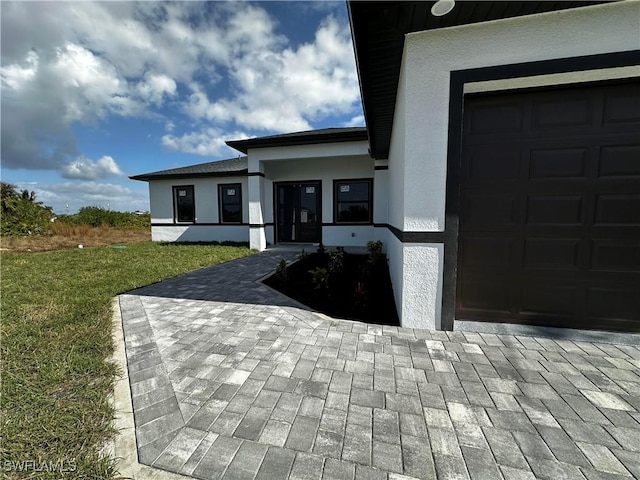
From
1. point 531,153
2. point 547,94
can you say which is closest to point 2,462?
point 531,153

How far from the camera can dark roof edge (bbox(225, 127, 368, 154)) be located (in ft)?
26.2

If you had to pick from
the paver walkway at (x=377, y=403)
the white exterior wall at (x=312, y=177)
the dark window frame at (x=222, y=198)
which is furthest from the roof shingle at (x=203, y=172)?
the paver walkway at (x=377, y=403)

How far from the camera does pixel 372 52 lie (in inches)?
120

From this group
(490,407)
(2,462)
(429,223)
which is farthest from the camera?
(429,223)

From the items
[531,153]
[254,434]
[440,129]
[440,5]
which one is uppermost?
[440,5]

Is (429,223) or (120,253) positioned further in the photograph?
(120,253)

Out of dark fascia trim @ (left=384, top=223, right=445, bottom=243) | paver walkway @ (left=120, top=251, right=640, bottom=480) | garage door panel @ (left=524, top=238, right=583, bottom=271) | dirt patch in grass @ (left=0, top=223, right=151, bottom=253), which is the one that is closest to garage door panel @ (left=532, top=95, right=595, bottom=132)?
garage door panel @ (left=524, top=238, right=583, bottom=271)

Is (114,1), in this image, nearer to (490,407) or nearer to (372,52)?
(372,52)

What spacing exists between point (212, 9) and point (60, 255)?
861 centimetres

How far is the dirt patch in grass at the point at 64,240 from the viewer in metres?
10.0

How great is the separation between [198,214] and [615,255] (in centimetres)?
1245

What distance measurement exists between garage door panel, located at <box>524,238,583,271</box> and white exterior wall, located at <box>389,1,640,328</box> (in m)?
0.98

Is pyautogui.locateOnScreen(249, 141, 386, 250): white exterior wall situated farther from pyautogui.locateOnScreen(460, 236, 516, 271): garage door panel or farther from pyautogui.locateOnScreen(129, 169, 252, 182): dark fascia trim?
pyautogui.locateOnScreen(460, 236, 516, 271): garage door panel

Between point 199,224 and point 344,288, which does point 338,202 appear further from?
point 199,224
